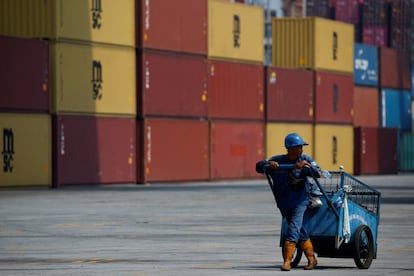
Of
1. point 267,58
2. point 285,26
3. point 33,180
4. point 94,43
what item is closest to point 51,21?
point 94,43

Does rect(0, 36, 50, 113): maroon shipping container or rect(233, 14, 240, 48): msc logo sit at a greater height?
rect(233, 14, 240, 48): msc logo

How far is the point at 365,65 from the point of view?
73438 millimetres

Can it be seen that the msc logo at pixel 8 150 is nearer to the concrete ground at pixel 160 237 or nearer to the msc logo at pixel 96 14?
the msc logo at pixel 96 14

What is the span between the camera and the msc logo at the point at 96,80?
1906 inches

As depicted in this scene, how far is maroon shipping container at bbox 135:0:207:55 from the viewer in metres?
50.7

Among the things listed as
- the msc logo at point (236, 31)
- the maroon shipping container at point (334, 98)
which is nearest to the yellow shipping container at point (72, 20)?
the msc logo at point (236, 31)

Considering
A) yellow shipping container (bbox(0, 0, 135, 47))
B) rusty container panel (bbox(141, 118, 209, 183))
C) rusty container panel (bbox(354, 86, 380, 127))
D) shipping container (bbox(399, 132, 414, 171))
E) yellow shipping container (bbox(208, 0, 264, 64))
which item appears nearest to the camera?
Result: yellow shipping container (bbox(0, 0, 135, 47))

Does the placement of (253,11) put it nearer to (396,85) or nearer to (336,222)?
(396,85)

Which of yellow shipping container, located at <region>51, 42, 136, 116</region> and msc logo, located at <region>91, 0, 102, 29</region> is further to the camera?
msc logo, located at <region>91, 0, 102, 29</region>

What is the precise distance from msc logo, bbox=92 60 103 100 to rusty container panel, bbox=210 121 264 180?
759 centimetres

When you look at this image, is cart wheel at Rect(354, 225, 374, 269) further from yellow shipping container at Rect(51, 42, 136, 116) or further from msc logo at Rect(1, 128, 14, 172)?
yellow shipping container at Rect(51, 42, 136, 116)

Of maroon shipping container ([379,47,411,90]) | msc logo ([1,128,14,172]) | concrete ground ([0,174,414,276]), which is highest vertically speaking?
maroon shipping container ([379,47,411,90])

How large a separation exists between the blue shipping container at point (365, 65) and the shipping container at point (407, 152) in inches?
264

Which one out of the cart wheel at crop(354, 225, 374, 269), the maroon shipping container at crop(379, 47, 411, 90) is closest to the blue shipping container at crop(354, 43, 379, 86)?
the maroon shipping container at crop(379, 47, 411, 90)
